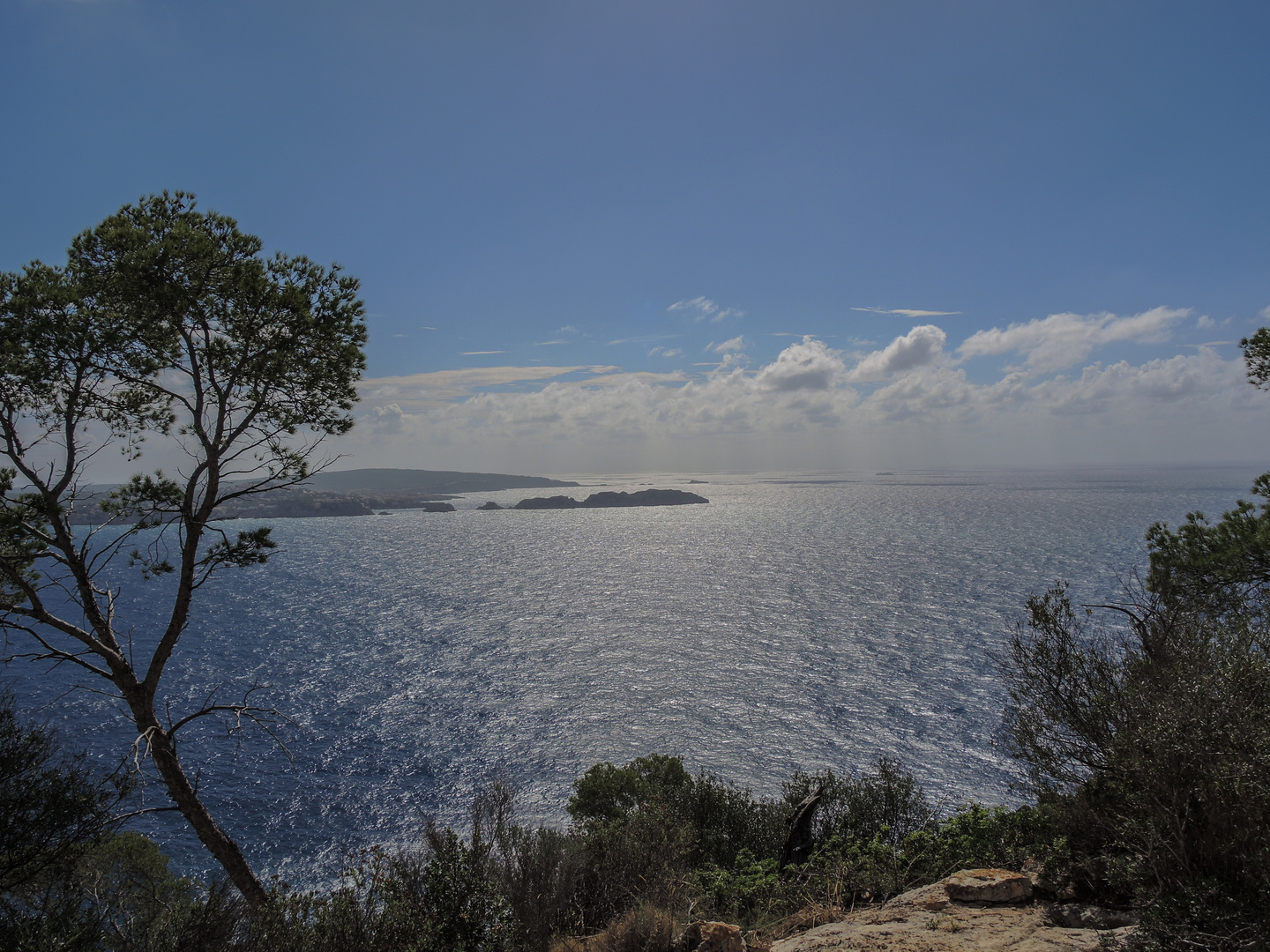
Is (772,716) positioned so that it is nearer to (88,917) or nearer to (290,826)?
(290,826)

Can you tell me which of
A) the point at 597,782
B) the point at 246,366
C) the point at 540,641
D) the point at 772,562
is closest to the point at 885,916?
the point at 246,366

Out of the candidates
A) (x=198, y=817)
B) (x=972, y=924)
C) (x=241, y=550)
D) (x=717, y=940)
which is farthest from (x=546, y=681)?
(x=972, y=924)

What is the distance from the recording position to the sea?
115 feet

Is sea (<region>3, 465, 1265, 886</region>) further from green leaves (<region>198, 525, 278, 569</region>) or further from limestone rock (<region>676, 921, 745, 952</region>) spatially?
limestone rock (<region>676, 921, 745, 952</region>)

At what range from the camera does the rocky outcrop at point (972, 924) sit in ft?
24.7

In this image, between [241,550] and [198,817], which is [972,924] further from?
[241,550]

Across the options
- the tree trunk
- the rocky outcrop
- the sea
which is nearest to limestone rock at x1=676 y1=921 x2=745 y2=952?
the rocky outcrop

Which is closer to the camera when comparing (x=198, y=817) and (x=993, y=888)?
(x=993, y=888)

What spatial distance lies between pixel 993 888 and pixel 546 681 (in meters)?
48.0

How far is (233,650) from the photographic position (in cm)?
6072

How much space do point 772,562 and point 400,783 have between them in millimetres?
82817

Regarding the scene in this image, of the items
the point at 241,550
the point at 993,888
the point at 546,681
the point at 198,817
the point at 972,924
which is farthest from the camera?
the point at 546,681

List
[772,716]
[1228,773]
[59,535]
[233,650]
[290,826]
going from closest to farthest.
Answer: [1228,773] → [59,535] → [290,826] → [772,716] → [233,650]

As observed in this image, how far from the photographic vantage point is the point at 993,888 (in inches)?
356
